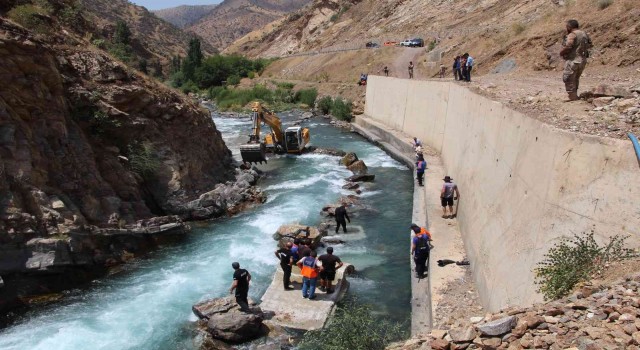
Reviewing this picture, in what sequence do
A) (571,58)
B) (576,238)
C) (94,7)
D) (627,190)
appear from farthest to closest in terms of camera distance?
(94,7) < (571,58) < (576,238) < (627,190)

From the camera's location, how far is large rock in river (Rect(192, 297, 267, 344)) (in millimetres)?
9852

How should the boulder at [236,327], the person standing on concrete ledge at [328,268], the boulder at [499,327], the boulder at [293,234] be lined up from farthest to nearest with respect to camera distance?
1. the boulder at [293,234]
2. the person standing on concrete ledge at [328,268]
3. the boulder at [236,327]
4. the boulder at [499,327]

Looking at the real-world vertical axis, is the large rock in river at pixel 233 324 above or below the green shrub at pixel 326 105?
below

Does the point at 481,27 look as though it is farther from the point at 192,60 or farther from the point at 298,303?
the point at 192,60

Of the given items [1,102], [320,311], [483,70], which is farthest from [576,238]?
[483,70]

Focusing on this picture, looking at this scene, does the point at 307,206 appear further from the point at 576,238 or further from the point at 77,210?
the point at 576,238

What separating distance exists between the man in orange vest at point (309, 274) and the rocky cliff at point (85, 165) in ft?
19.4

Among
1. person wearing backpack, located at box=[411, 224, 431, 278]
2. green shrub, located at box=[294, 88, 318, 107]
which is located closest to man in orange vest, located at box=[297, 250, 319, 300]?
person wearing backpack, located at box=[411, 224, 431, 278]

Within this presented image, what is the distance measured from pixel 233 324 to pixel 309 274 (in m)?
2.01

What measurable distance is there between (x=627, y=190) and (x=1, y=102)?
13684mm

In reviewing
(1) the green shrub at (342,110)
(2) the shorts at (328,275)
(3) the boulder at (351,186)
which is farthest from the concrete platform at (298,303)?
(1) the green shrub at (342,110)

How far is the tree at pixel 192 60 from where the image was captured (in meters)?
72.9

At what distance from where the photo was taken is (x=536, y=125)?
8922mm

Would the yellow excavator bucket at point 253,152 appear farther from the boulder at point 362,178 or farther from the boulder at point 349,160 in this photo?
the boulder at point 362,178
